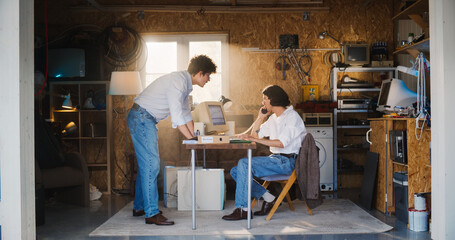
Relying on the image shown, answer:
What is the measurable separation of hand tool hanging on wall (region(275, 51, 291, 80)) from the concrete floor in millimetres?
2078

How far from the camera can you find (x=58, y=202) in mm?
5559

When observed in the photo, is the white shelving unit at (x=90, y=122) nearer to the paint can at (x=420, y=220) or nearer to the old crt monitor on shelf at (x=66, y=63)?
the old crt monitor on shelf at (x=66, y=63)

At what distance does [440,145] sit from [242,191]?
67.4 inches

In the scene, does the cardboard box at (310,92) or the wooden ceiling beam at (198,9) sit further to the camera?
the wooden ceiling beam at (198,9)

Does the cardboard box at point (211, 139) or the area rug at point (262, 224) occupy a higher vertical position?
the cardboard box at point (211, 139)

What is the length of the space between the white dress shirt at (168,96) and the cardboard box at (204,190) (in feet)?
2.99

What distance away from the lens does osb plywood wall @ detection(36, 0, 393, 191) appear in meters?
6.81

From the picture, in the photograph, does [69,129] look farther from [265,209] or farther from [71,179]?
[265,209]

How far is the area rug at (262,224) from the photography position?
381 centimetres

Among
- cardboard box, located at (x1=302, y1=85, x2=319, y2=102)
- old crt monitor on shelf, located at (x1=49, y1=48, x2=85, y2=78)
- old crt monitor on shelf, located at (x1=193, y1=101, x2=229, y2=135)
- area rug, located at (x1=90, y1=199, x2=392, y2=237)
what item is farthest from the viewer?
cardboard box, located at (x1=302, y1=85, x2=319, y2=102)

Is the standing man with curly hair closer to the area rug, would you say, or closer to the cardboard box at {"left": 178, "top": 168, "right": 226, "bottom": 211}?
Result: the area rug

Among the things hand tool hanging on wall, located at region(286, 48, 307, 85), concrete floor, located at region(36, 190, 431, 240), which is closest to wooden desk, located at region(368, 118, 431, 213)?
concrete floor, located at region(36, 190, 431, 240)

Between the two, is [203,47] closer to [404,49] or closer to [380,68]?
[380,68]

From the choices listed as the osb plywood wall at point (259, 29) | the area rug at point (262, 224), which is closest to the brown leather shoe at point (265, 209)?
the area rug at point (262, 224)
